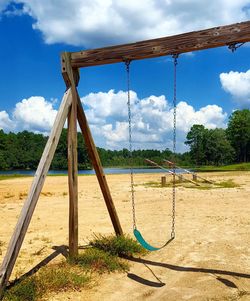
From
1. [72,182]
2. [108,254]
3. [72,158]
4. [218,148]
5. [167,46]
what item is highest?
[218,148]

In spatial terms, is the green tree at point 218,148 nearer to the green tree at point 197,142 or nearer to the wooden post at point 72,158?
the green tree at point 197,142

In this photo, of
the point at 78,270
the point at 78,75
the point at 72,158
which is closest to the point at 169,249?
the point at 78,270

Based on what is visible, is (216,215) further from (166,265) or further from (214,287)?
(214,287)

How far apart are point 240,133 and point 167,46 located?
74055 millimetres

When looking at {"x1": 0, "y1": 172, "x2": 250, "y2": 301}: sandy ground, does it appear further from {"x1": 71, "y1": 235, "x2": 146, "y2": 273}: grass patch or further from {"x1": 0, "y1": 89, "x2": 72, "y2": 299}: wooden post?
{"x1": 0, "y1": 89, "x2": 72, "y2": 299}: wooden post

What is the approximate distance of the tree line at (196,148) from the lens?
77.4 meters

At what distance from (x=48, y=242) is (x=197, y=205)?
792cm

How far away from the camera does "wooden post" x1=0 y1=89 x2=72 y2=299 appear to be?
4746mm

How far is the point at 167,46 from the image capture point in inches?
231

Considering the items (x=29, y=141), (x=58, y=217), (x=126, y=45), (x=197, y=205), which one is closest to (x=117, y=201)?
(x=197, y=205)

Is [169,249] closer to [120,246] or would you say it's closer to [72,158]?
[120,246]

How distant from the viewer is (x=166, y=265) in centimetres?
646

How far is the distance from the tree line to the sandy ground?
52.2m

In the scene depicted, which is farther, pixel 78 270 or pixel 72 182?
pixel 72 182
